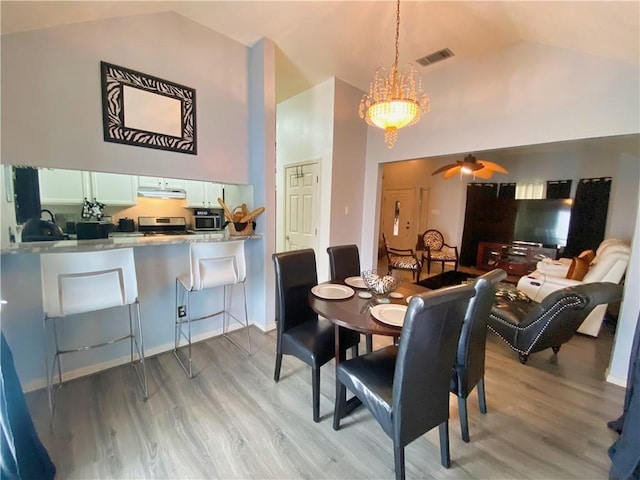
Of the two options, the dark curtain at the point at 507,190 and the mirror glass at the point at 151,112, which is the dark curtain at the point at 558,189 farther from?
the mirror glass at the point at 151,112

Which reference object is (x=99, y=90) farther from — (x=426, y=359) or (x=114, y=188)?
(x=426, y=359)

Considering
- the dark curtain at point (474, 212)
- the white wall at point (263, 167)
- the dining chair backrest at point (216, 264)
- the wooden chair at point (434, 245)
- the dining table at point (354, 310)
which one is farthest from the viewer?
the dark curtain at point (474, 212)

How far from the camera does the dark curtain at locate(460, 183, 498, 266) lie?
20.2 ft

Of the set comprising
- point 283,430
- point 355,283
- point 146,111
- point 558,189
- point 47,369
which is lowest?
point 283,430

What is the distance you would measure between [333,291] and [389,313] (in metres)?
0.48

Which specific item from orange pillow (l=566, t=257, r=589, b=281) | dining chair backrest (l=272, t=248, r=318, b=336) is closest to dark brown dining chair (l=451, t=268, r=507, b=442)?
dining chair backrest (l=272, t=248, r=318, b=336)

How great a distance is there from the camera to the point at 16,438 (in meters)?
1.17

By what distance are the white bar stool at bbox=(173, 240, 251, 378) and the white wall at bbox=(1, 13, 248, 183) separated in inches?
30.7

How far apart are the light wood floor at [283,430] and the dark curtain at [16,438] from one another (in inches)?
7.0

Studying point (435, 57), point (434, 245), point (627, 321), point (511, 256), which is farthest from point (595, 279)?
point (434, 245)

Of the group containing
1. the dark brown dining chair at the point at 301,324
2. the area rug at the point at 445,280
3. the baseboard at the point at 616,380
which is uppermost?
the dark brown dining chair at the point at 301,324

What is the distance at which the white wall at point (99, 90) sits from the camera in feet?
5.75

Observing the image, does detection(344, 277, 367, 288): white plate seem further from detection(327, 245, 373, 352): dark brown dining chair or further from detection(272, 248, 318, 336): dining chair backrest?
detection(272, 248, 318, 336): dining chair backrest

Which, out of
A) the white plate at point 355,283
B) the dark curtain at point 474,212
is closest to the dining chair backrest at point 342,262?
the white plate at point 355,283
